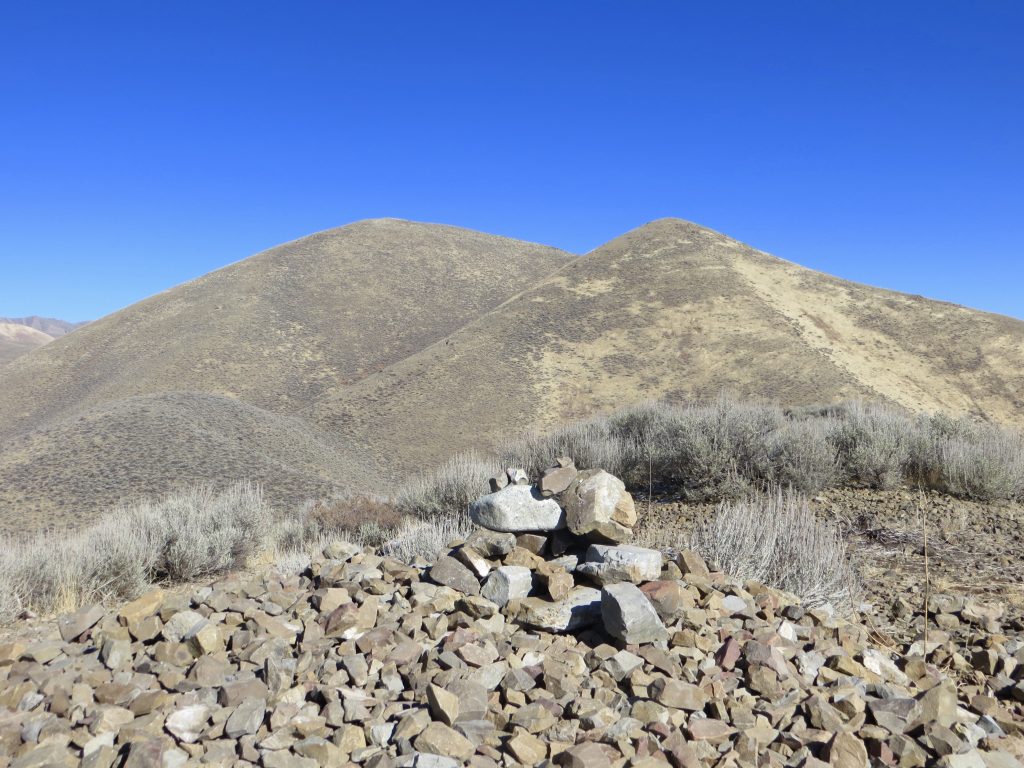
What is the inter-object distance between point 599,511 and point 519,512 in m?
0.68

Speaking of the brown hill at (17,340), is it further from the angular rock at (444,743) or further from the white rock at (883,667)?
the white rock at (883,667)

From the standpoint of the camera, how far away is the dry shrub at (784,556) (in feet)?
17.5

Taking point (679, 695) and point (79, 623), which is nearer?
point (679, 695)

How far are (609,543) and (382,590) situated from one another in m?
1.73

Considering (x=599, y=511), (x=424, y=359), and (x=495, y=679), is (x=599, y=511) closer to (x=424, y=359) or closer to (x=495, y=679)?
(x=495, y=679)

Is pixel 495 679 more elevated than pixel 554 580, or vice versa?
pixel 554 580

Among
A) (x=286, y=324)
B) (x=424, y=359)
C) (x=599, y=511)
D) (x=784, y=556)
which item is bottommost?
(x=784, y=556)

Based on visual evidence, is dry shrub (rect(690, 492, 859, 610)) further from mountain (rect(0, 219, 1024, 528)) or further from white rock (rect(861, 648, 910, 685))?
mountain (rect(0, 219, 1024, 528))

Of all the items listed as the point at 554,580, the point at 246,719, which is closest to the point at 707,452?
the point at 554,580

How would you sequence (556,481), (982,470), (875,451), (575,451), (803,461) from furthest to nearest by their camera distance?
(575,451)
(875,451)
(803,461)
(982,470)
(556,481)

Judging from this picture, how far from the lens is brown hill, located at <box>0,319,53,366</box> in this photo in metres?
112

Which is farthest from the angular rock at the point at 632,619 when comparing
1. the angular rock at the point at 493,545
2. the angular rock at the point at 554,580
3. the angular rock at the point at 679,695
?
the angular rock at the point at 493,545

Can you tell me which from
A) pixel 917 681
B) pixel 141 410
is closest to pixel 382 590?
pixel 917 681

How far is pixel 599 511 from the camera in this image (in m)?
5.15
